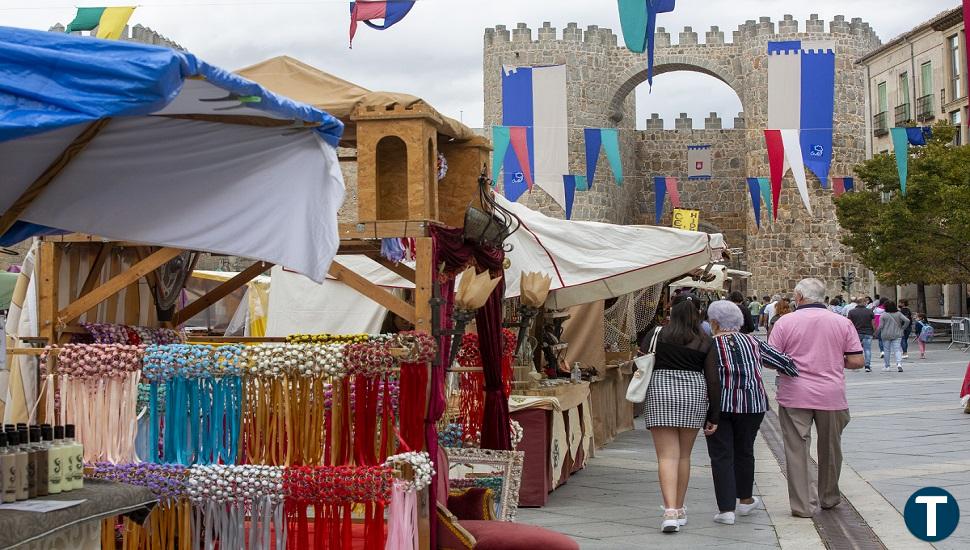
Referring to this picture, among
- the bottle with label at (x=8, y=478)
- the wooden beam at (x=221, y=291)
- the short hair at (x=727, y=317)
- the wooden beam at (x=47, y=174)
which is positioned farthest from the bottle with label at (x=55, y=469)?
the short hair at (x=727, y=317)

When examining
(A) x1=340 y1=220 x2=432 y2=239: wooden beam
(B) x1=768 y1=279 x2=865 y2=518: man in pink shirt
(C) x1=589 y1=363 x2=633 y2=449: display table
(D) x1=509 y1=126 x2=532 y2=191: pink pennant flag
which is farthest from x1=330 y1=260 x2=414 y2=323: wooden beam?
(D) x1=509 y1=126 x2=532 y2=191: pink pennant flag

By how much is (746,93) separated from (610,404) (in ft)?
97.0

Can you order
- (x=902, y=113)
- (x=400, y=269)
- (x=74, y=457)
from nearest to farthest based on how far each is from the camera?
(x=74, y=457) → (x=400, y=269) → (x=902, y=113)

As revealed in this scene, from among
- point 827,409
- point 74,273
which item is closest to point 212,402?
point 74,273

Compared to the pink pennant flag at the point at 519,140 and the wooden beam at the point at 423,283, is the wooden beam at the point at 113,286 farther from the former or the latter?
the pink pennant flag at the point at 519,140

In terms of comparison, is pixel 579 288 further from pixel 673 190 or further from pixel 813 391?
pixel 673 190

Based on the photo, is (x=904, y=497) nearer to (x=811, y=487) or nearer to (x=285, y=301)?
(x=811, y=487)

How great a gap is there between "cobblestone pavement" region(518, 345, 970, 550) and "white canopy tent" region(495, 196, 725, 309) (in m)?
1.42

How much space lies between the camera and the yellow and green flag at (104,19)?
11227 mm

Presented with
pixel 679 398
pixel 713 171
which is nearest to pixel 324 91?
pixel 679 398

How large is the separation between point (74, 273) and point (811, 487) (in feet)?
15.9

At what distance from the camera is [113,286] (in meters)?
5.29

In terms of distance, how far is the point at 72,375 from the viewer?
16.2 feet

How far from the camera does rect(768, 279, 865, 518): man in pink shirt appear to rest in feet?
23.7
